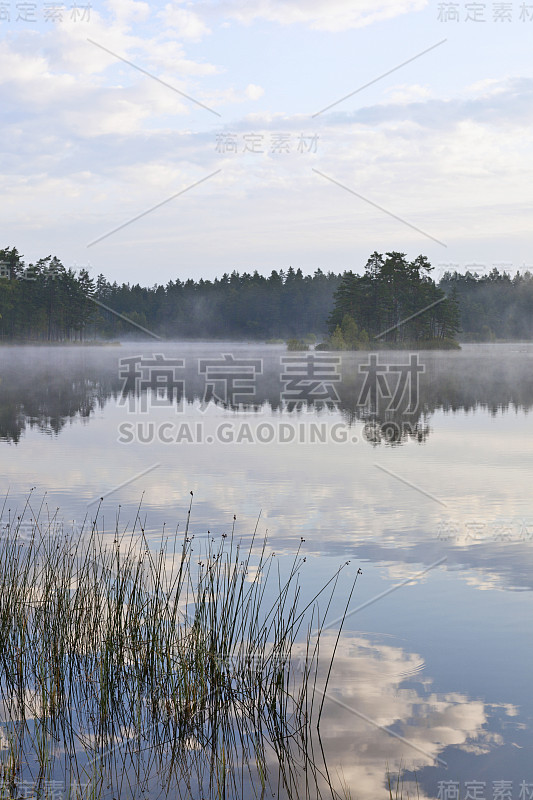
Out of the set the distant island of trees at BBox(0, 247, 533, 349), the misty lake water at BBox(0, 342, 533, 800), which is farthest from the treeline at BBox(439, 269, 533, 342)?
the misty lake water at BBox(0, 342, 533, 800)

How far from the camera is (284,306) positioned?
122062mm

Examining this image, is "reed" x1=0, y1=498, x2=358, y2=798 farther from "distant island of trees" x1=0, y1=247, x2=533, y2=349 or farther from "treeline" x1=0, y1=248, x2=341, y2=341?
"treeline" x1=0, y1=248, x2=341, y2=341

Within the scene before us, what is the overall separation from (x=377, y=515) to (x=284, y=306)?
113516mm

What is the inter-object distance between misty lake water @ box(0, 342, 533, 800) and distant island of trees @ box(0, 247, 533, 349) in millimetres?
48275

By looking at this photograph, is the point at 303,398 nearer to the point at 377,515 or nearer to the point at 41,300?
the point at 377,515

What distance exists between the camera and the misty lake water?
438cm

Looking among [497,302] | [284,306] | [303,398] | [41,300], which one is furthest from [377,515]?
[497,302]

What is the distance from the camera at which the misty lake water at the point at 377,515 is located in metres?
4.38

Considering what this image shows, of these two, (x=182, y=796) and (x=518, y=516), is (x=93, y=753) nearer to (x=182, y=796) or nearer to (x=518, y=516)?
(x=182, y=796)

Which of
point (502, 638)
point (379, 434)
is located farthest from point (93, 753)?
point (379, 434)

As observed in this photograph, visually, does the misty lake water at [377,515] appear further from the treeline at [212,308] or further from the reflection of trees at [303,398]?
the treeline at [212,308]

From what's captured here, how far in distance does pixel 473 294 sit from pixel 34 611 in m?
125

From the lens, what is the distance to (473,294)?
125 meters

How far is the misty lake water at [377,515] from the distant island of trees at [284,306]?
48275 millimetres
